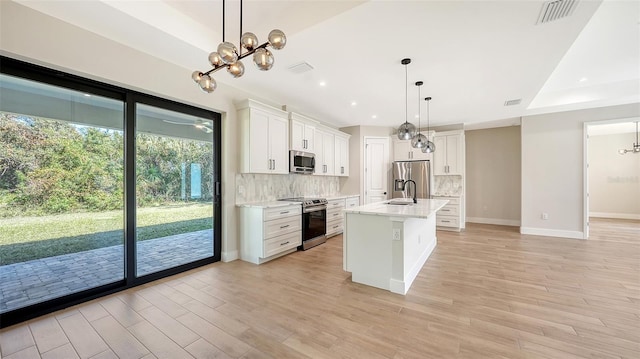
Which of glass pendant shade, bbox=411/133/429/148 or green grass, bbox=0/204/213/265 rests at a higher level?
glass pendant shade, bbox=411/133/429/148

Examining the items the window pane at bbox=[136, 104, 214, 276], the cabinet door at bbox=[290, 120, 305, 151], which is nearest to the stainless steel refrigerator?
the cabinet door at bbox=[290, 120, 305, 151]

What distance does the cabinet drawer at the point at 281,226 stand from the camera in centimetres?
375

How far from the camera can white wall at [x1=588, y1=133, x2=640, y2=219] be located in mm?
7250

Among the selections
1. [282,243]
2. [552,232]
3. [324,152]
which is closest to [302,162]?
[324,152]

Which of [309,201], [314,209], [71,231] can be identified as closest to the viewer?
[71,231]

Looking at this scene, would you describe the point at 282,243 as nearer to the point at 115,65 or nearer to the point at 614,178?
the point at 115,65

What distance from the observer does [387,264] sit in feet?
9.27

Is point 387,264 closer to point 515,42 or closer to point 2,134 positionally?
point 515,42

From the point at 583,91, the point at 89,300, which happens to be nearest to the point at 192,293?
the point at 89,300

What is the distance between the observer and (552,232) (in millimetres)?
5395

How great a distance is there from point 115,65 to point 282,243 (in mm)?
3098

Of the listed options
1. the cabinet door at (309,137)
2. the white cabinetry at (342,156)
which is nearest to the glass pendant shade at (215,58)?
the cabinet door at (309,137)

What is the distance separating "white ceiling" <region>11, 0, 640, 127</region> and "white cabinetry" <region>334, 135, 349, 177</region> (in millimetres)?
→ 1859

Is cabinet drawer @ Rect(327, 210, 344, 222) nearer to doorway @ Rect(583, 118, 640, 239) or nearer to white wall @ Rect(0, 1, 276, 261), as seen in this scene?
white wall @ Rect(0, 1, 276, 261)
